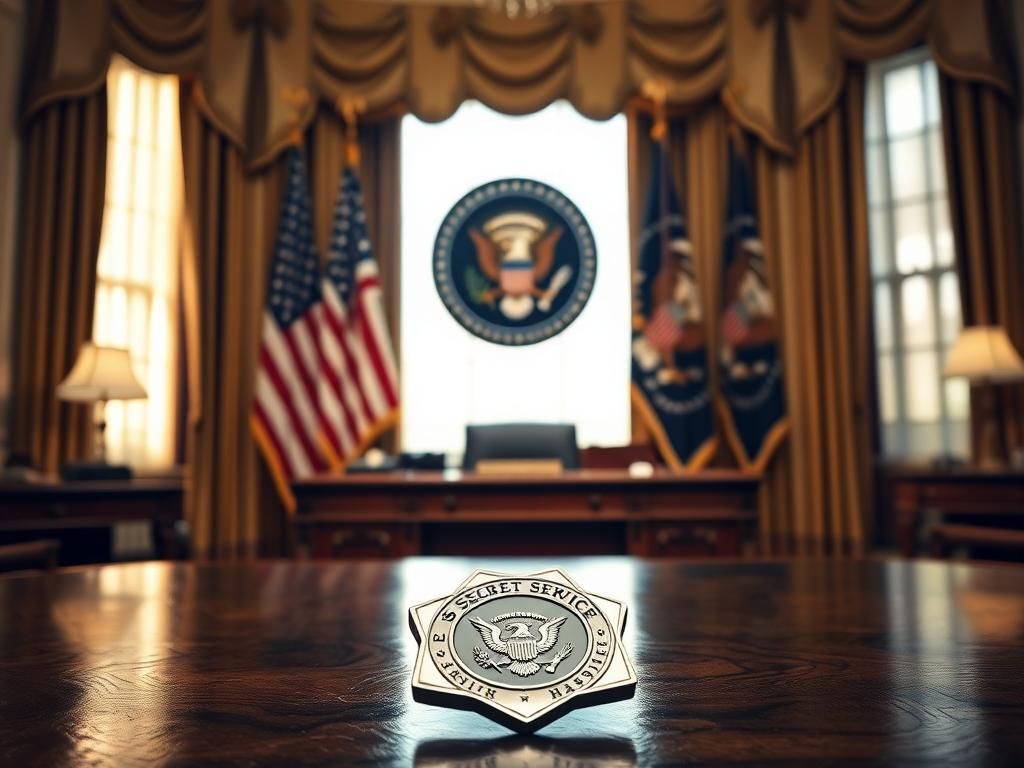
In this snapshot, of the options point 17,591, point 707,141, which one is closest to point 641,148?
point 707,141

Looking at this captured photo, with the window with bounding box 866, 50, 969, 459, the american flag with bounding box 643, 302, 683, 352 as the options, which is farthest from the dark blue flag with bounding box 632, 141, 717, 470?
the window with bounding box 866, 50, 969, 459

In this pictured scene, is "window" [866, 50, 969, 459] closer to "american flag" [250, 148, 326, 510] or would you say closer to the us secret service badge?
"american flag" [250, 148, 326, 510]

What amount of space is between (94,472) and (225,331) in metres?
1.55

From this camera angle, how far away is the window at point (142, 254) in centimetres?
488

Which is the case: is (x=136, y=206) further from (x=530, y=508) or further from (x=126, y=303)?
(x=530, y=508)

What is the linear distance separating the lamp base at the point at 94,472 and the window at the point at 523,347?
79.7 inches

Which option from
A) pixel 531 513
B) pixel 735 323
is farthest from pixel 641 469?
pixel 735 323

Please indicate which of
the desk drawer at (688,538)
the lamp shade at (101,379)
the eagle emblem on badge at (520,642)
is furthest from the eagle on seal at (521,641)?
the lamp shade at (101,379)

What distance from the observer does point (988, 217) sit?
180 inches

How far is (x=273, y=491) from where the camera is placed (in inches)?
206

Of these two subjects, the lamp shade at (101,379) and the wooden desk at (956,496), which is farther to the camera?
the lamp shade at (101,379)

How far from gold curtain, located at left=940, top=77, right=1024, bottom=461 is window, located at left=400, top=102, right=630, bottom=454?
6.36 feet

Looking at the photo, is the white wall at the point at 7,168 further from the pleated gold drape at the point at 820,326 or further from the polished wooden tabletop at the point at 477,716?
the pleated gold drape at the point at 820,326

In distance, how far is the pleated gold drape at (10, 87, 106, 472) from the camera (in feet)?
14.4
